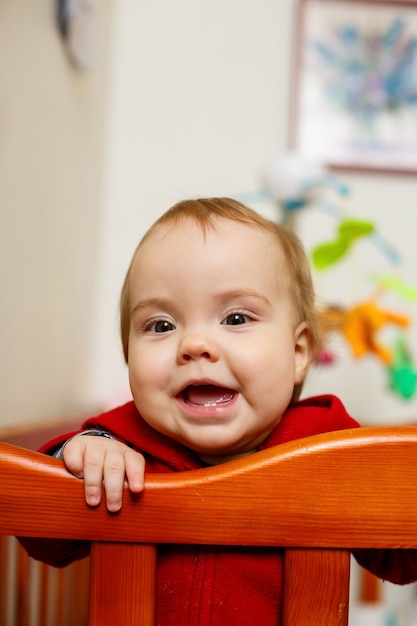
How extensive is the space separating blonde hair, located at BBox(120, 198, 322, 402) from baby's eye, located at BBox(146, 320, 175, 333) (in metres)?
0.06

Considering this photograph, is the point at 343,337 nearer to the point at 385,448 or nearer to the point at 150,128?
the point at 150,128

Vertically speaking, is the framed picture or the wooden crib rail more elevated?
the framed picture

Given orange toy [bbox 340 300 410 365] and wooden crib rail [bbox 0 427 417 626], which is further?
orange toy [bbox 340 300 410 365]

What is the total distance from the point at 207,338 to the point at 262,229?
0.46 feet

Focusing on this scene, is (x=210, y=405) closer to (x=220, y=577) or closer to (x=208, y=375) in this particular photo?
(x=208, y=375)

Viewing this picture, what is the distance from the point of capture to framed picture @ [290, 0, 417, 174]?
1.89 m

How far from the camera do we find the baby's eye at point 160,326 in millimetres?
615

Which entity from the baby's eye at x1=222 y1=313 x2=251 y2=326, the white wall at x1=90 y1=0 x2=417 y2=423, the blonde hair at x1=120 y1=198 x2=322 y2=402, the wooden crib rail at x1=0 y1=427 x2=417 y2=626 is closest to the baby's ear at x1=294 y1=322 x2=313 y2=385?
the blonde hair at x1=120 y1=198 x2=322 y2=402

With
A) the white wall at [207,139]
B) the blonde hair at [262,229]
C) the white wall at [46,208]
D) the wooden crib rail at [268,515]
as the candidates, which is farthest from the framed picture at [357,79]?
the wooden crib rail at [268,515]

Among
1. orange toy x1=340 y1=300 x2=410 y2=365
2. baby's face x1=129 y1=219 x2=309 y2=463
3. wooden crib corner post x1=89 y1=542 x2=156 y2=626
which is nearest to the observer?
wooden crib corner post x1=89 y1=542 x2=156 y2=626

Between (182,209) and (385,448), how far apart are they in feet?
0.98

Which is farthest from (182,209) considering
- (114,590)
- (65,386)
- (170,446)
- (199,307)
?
(65,386)

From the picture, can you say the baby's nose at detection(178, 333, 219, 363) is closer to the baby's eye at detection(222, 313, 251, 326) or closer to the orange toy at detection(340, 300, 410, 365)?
the baby's eye at detection(222, 313, 251, 326)

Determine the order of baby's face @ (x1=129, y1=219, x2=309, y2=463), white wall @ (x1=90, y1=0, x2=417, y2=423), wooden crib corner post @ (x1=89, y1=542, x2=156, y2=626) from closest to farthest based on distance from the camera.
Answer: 1. wooden crib corner post @ (x1=89, y1=542, x2=156, y2=626)
2. baby's face @ (x1=129, y1=219, x2=309, y2=463)
3. white wall @ (x1=90, y1=0, x2=417, y2=423)
